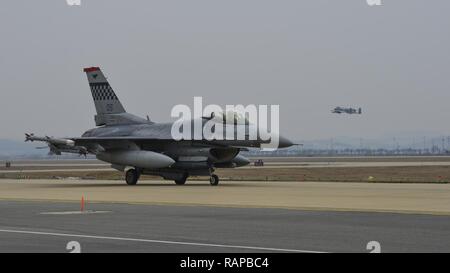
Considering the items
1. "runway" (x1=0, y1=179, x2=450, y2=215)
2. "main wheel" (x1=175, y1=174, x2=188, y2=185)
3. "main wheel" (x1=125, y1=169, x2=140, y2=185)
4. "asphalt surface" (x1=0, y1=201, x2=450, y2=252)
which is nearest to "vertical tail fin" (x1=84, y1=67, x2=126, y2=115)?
"main wheel" (x1=125, y1=169, x2=140, y2=185)

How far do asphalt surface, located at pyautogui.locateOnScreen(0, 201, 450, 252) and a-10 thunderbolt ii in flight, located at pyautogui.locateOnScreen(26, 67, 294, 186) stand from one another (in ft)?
57.0

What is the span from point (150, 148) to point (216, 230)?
27320mm

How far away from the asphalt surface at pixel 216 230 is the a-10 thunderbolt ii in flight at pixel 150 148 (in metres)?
17.4

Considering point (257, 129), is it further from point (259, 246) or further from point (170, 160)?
point (259, 246)

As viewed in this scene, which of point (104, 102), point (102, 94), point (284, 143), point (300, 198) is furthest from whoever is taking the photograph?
point (102, 94)

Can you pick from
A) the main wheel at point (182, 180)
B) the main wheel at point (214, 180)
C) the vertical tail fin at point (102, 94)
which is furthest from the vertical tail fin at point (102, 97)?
the main wheel at point (214, 180)

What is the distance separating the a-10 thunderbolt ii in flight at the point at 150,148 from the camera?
141 feet

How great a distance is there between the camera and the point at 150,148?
45.5 meters

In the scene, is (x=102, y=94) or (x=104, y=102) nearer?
(x=104, y=102)

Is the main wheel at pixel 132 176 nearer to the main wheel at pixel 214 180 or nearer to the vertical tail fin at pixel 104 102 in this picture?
the vertical tail fin at pixel 104 102

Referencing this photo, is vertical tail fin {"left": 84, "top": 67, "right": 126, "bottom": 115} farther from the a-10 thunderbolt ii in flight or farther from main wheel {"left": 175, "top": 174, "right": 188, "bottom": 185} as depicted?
main wheel {"left": 175, "top": 174, "right": 188, "bottom": 185}

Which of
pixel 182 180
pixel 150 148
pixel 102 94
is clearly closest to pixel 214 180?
pixel 182 180

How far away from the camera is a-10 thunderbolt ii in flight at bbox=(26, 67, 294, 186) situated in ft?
141

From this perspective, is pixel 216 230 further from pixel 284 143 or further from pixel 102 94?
pixel 102 94
